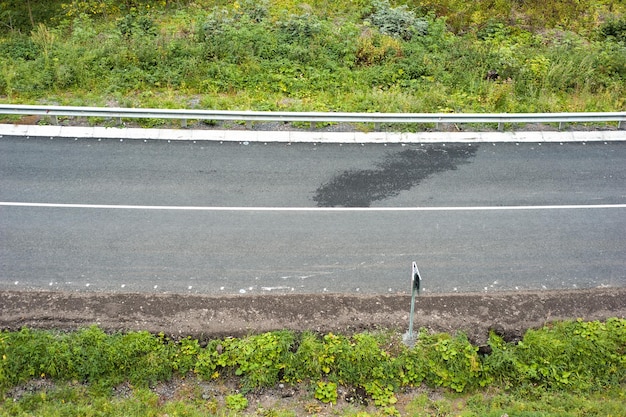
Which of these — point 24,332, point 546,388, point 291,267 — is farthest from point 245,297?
point 546,388

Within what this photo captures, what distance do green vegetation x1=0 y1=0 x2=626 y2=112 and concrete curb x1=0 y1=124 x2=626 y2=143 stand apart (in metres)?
1.11

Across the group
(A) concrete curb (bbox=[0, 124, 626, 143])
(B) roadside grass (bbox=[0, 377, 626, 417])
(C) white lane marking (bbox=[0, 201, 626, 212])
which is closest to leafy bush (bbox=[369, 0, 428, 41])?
(A) concrete curb (bbox=[0, 124, 626, 143])

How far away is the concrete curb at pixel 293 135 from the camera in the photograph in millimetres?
14008

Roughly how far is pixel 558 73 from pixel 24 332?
566 inches

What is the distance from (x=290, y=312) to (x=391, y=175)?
4458 mm

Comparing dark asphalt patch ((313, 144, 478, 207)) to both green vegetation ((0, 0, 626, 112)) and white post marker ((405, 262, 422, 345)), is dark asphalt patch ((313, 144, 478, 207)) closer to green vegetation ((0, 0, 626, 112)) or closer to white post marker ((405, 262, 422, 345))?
green vegetation ((0, 0, 626, 112))

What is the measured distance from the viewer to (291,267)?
10922mm

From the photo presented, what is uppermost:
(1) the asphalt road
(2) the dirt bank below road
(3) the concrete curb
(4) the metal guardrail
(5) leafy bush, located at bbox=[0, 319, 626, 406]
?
(4) the metal guardrail

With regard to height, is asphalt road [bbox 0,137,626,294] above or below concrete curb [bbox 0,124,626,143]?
below

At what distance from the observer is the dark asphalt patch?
12.5 metres

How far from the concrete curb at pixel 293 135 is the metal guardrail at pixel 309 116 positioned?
0.98 feet

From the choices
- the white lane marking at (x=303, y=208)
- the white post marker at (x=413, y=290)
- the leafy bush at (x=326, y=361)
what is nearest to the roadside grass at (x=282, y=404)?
the leafy bush at (x=326, y=361)

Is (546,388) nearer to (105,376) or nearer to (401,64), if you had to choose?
(105,376)

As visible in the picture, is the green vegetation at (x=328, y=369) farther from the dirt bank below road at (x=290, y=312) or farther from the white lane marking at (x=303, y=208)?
the white lane marking at (x=303, y=208)
